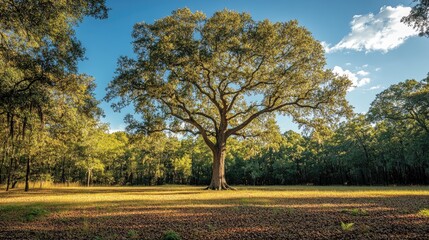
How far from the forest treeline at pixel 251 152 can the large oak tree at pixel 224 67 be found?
353 cm

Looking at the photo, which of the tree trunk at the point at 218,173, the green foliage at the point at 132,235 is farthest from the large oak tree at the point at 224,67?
the green foliage at the point at 132,235

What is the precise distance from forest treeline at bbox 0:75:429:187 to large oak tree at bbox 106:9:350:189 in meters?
3.53

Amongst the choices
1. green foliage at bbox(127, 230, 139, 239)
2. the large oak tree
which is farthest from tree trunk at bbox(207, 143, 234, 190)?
green foliage at bbox(127, 230, 139, 239)

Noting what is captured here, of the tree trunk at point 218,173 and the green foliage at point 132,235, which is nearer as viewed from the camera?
the green foliage at point 132,235

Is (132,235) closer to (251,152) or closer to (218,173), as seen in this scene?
(218,173)

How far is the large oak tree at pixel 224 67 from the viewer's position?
2509cm

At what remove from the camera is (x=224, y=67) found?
26406mm

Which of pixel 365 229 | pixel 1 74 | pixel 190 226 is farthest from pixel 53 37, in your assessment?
→ pixel 365 229

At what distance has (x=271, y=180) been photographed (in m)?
82.9

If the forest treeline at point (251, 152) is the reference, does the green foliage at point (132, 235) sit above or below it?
below

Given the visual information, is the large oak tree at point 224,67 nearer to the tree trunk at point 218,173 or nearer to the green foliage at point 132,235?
the tree trunk at point 218,173

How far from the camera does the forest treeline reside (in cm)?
2588

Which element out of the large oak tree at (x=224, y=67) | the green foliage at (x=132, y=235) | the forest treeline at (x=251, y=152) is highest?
the large oak tree at (x=224, y=67)

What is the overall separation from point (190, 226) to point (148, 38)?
22.7 m
